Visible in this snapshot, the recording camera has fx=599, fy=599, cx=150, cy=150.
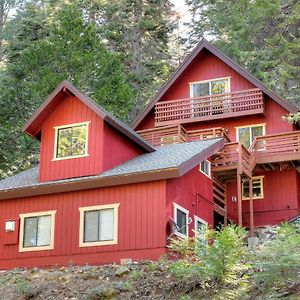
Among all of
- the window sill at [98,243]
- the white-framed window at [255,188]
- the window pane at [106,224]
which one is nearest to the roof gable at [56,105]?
the window pane at [106,224]

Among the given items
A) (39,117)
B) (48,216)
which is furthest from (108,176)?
(39,117)

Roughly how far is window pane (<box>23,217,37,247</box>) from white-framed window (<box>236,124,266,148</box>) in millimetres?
10733

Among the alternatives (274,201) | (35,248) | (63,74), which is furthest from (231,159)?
(63,74)

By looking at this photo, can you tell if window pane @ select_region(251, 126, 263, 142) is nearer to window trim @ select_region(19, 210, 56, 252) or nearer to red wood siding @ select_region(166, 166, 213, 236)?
red wood siding @ select_region(166, 166, 213, 236)

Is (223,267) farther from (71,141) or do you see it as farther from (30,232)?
(71,141)

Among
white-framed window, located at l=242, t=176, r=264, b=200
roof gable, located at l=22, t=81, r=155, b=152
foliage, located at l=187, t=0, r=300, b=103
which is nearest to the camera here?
roof gable, located at l=22, t=81, r=155, b=152

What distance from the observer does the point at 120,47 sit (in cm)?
3784

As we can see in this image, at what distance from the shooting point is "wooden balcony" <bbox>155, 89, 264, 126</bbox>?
84.4 feet

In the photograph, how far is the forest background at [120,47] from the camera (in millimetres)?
26172

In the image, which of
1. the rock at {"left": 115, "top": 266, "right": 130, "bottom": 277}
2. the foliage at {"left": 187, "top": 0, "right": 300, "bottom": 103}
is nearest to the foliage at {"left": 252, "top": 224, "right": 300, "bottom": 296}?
the rock at {"left": 115, "top": 266, "right": 130, "bottom": 277}

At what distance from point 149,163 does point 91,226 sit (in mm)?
2609

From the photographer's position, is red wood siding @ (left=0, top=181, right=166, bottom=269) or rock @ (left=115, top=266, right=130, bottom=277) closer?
rock @ (left=115, top=266, right=130, bottom=277)

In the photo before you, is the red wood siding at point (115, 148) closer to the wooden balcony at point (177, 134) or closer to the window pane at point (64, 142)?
the window pane at point (64, 142)

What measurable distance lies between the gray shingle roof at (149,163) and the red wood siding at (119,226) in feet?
1.52
